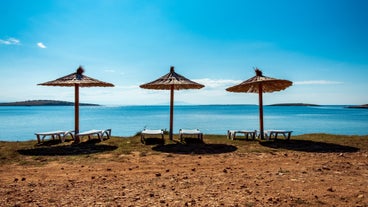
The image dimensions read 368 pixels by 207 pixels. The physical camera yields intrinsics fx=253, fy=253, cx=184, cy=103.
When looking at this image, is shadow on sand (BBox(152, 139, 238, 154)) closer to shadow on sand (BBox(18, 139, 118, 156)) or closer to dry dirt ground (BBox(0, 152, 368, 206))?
dry dirt ground (BBox(0, 152, 368, 206))

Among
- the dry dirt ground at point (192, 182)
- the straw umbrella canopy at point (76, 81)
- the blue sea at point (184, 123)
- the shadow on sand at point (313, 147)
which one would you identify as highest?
the straw umbrella canopy at point (76, 81)

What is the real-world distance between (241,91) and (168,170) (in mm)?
7957

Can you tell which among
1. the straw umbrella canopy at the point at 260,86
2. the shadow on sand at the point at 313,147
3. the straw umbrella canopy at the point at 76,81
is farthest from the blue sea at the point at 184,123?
the shadow on sand at the point at 313,147

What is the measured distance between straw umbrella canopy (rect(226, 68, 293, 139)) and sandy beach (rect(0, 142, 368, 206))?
12.3 ft

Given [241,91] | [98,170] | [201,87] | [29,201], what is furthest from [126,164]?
[241,91]

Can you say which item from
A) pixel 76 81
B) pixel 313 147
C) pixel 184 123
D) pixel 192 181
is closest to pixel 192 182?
pixel 192 181

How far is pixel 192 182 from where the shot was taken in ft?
15.8

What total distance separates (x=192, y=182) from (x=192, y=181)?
0.22 ft

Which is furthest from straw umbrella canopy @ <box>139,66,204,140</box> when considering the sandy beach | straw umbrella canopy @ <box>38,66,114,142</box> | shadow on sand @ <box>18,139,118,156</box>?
the sandy beach

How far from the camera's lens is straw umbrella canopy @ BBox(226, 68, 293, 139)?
10.4 m

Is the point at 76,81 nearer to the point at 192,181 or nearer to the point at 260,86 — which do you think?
the point at 192,181

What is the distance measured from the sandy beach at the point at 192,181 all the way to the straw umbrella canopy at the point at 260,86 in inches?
148

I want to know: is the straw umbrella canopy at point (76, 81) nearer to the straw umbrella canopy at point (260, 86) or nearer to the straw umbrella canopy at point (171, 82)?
the straw umbrella canopy at point (171, 82)

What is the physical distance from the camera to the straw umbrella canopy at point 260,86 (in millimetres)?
10356
